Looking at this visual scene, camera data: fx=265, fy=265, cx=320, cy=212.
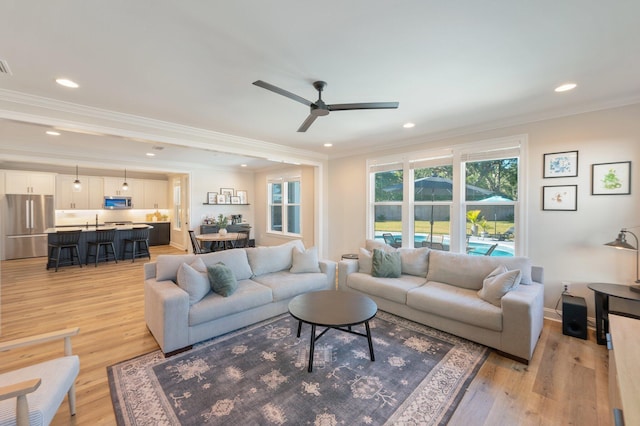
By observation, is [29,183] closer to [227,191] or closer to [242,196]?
[227,191]

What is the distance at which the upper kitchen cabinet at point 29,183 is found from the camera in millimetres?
6418

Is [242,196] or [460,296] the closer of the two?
[460,296]

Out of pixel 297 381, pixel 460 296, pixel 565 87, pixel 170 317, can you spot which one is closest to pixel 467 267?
pixel 460 296

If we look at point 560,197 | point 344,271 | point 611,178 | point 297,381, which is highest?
point 611,178

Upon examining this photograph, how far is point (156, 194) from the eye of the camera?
9.00 metres

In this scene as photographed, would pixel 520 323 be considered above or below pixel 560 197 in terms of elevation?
below

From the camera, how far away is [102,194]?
8055 millimetres

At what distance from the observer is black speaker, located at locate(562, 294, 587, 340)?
2809 millimetres

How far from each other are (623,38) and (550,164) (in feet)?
5.73

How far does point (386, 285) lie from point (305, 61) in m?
2.68

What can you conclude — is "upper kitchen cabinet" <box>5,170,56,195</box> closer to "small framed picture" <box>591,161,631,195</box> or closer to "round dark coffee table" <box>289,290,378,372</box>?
"round dark coffee table" <box>289,290,378,372</box>

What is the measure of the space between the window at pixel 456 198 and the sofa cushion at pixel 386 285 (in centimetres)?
122

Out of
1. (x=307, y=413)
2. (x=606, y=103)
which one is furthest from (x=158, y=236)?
(x=606, y=103)

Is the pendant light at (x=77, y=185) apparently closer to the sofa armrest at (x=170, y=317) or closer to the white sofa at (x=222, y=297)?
the white sofa at (x=222, y=297)
